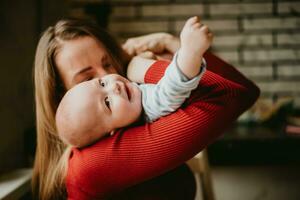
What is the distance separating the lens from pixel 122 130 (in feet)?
2.67

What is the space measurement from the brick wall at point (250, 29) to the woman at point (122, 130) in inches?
49.6

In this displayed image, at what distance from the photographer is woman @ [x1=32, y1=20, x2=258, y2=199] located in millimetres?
743

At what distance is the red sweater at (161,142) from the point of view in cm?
73

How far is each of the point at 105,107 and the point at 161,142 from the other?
0.17 m

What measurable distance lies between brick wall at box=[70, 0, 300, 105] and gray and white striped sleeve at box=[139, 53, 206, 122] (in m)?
1.56

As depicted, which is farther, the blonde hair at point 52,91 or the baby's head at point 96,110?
the blonde hair at point 52,91

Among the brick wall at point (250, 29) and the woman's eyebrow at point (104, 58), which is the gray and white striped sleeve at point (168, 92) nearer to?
the woman's eyebrow at point (104, 58)

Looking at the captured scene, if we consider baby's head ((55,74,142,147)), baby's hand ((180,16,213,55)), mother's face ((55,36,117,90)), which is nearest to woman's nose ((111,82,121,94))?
baby's head ((55,74,142,147))

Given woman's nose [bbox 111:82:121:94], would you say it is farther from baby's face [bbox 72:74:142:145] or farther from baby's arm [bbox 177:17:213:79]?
baby's arm [bbox 177:17:213:79]

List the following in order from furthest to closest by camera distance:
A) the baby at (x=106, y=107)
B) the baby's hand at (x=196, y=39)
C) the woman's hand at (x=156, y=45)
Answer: the woman's hand at (x=156, y=45) → the baby at (x=106, y=107) → the baby's hand at (x=196, y=39)

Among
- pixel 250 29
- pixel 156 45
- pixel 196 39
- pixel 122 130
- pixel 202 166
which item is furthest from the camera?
pixel 250 29

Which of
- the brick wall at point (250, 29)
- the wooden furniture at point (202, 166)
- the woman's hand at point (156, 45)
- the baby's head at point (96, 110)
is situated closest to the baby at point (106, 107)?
the baby's head at point (96, 110)

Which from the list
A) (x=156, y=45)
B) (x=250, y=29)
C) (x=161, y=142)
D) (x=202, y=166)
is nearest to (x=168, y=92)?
(x=161, y=142)

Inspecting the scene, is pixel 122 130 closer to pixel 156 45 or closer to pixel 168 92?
pixel 168 92
